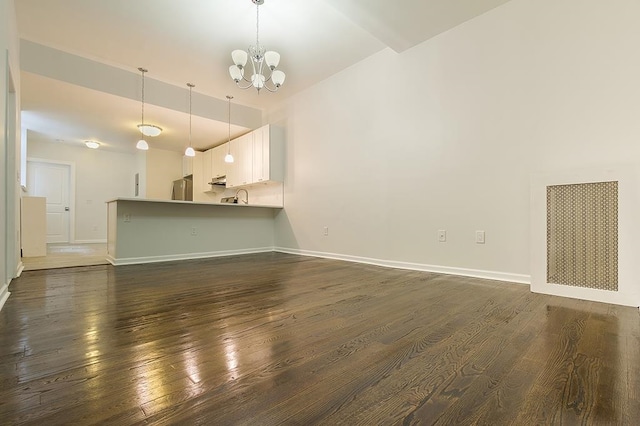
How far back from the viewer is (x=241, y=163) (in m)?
5.80

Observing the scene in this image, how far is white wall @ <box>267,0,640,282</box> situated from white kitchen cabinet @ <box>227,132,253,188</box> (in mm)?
1652

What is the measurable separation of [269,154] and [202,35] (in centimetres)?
205

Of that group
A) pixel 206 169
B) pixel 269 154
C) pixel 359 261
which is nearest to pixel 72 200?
pixel 206 169

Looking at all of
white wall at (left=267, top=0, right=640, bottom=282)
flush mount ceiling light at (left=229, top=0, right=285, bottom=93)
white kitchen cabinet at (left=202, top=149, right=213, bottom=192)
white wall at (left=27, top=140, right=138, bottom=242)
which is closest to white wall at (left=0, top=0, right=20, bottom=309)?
flush mount ceiling light at (left=229, top=0, right=285, bottom=93)

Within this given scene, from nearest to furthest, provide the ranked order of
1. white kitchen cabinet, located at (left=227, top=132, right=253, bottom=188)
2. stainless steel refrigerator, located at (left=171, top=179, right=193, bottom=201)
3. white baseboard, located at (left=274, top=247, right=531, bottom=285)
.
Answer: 1. white baseboard, located at (left=274, top=247, right=531, bottom=285)
2. white kitchen cabinet, located at (left=227, top=132, right=253, bottom=188)
3. stainless steel refrigerator, located at (left=171, top=179, right=193, bottom=201)

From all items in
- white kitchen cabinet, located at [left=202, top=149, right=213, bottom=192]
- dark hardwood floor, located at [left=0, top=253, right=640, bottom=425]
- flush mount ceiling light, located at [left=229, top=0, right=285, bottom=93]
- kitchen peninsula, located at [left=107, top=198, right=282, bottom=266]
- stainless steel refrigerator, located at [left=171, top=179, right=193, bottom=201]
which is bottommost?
dark hardwood floor, located at [left=0, top=253, right=640, bottom=425]

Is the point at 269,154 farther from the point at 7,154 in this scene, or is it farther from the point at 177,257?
the point at 7,154

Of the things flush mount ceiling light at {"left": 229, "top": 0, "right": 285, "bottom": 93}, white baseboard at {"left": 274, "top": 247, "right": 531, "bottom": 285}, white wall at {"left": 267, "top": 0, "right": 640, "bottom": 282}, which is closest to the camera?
white wall at {"left": 267, "top": 0, "right": 640, "bottom": 282}

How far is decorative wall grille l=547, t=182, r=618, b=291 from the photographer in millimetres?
2129

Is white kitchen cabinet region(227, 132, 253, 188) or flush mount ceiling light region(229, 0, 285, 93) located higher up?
flush mount ceiling light region(229, 0, 285, 93)

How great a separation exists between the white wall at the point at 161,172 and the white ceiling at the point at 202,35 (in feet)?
8.15

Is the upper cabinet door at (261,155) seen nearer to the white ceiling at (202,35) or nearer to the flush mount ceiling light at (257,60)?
the white ceiling at (202,35)

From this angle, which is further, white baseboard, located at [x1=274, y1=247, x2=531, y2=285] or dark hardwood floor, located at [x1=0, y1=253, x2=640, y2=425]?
white baseboard, located at [x1=274, y1=247, x2=531, y2=285]

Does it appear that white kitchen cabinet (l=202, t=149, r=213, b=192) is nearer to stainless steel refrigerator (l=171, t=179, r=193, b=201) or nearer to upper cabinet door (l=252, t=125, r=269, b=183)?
stainless steel refrigerator (l=171, t=179, r=193, b=201)
